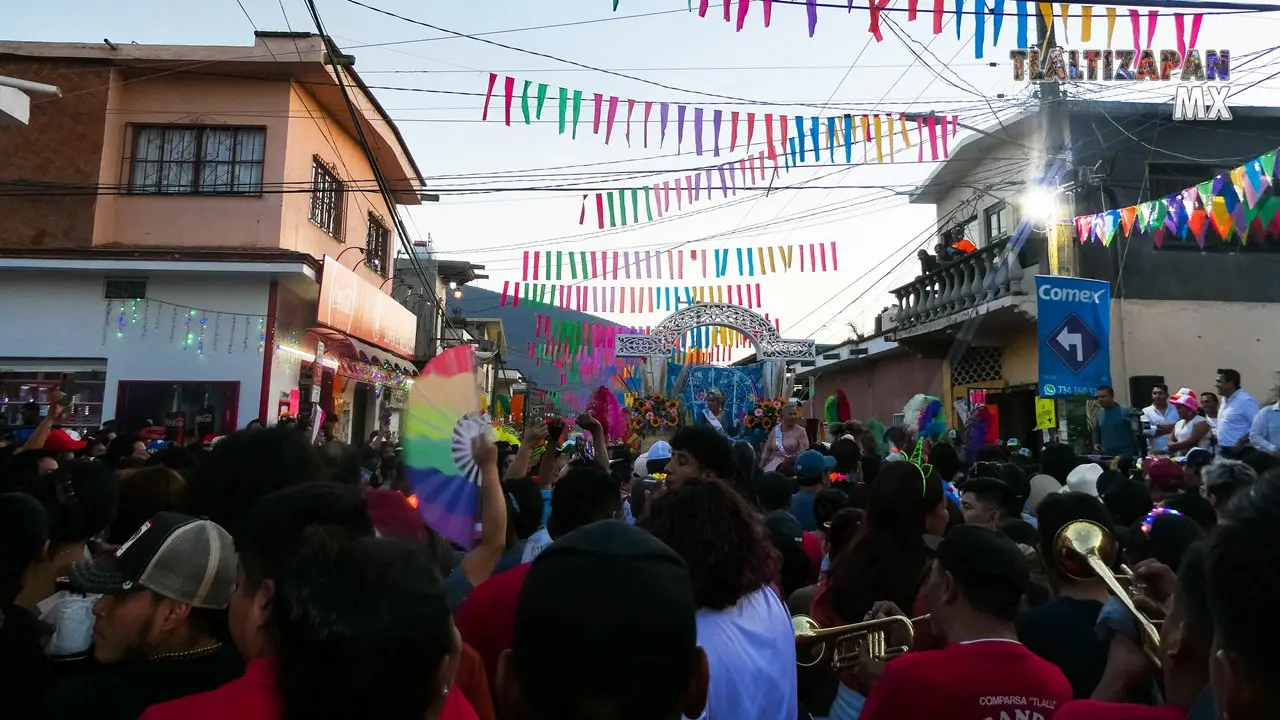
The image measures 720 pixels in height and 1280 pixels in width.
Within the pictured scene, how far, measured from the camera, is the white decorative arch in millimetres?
17547

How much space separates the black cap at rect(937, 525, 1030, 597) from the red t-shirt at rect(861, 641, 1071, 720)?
19cm

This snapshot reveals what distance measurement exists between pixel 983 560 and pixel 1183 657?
0.66 m

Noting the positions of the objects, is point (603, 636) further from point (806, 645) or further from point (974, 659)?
point (806, 645)

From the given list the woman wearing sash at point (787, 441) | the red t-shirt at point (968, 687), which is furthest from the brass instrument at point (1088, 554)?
the woman wearing sash at point (787, 441)

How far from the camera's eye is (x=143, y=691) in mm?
1940

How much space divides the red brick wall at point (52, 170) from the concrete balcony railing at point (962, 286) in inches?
603

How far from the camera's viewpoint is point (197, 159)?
14.6 metres

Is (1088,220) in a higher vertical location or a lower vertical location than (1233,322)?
higher

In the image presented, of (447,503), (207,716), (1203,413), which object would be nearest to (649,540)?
(207,716)

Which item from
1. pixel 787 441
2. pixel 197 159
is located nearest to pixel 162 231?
pixel 197 159

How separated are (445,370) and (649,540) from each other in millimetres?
1944

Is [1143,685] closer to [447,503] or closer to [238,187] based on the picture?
[447,503]

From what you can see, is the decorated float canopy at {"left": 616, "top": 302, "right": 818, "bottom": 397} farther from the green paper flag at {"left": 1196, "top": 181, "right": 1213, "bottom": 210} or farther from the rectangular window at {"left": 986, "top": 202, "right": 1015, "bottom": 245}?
the green paper flag at {"left": 1196, "top": 181, "right": 1213, "bottom": 210}

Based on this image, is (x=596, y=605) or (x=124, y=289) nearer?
(x=596, y=605)
